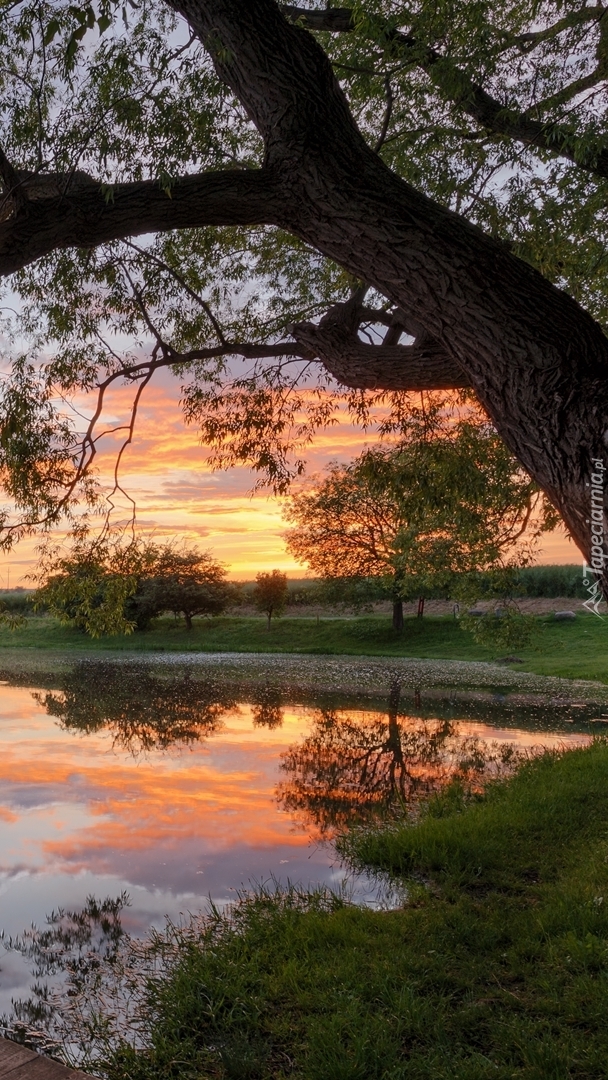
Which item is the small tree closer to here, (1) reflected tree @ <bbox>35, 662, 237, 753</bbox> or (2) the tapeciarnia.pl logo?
(1) reflected tree @ <bbox>35, 662, 237, 753</bbox>

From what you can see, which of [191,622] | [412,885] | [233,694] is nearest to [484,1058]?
[412,885]

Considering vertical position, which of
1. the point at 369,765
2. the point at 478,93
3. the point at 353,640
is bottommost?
the point at 369,765

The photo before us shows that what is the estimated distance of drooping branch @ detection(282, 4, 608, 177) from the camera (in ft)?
18.5

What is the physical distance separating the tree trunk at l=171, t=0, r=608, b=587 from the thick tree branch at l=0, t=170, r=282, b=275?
177 millimetres

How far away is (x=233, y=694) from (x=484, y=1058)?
17.0m

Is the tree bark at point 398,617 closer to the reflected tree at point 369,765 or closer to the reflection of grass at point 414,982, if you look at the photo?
the reflected tree at point 369,765

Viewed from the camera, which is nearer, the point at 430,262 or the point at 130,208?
the point at 430,262

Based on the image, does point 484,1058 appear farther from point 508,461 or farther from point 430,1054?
point 508,461

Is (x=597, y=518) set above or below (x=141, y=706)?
above

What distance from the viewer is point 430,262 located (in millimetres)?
4055

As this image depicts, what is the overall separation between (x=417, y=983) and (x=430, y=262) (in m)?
4.04

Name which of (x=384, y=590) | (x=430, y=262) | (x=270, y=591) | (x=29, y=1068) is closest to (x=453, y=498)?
(x=430, y=262)

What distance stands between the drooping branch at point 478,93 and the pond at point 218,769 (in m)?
6.11

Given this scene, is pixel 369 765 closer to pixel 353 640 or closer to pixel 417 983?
pixel 417 983
